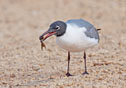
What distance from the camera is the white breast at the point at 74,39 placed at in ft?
23.5

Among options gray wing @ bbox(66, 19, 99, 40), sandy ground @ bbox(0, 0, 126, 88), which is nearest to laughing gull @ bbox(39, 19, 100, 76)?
gray wing @ bbox(66, 19, 99, 40)

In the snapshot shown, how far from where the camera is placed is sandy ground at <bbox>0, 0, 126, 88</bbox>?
744 cm

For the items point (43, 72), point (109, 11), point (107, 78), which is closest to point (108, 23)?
point (109, 11)

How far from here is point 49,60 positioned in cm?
962

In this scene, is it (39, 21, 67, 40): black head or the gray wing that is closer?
(39, 21, 67, 40): black head

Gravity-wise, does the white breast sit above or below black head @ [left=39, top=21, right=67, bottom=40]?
below

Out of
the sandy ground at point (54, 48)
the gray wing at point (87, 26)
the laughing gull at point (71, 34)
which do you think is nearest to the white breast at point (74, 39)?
the laughing gull at point (71, 34)

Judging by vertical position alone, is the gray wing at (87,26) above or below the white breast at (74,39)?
above

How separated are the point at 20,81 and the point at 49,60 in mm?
1844

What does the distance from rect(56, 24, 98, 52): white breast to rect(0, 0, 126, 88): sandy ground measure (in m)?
0.51

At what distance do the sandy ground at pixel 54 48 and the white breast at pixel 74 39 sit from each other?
513 millimetres

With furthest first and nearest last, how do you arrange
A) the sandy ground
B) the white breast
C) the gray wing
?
the gray wing
the sandy ground
the white breast

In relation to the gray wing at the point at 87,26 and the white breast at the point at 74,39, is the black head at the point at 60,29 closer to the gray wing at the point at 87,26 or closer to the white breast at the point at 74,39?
the white breast at the point at 74,39

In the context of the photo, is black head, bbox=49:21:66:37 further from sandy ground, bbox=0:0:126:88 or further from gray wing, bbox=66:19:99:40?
sandy ground, bbox=0:0:126:88
